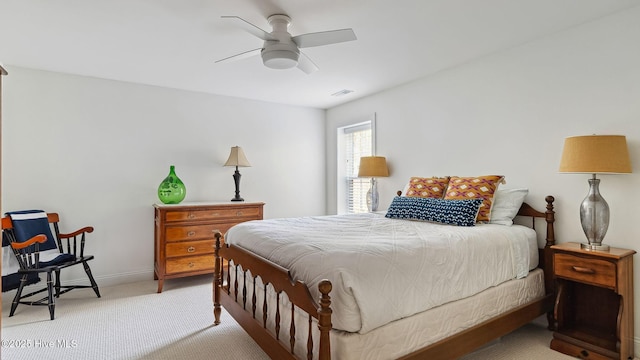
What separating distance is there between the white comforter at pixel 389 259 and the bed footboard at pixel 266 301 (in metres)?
0.08

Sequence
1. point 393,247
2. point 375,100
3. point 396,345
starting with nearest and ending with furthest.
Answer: point 396,345 < point 393,247 < point 375,100

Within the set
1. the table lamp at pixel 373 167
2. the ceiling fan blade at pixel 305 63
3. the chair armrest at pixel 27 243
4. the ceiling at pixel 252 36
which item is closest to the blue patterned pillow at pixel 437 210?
the table lamp at pixel 373 167

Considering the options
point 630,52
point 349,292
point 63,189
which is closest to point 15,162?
point 63,189

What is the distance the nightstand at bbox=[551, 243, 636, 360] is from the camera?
2270mm

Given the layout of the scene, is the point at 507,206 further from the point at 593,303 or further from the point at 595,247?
the point at 593,303

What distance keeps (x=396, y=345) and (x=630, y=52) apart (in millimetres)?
2568

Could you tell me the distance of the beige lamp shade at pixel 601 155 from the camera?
2299mm

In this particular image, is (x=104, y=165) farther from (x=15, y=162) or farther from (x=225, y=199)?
(x=225, y=199)

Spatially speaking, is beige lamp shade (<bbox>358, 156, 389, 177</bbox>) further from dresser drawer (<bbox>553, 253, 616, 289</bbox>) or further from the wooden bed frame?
dresser drawer (<bbox>553, 253, 616, 289</bbox>)

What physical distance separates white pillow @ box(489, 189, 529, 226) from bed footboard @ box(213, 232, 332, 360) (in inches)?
75.6

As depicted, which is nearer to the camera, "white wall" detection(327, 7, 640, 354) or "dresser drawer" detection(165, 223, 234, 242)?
"white wall" detection(327, 7, 640, 354)

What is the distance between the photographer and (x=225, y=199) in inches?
187

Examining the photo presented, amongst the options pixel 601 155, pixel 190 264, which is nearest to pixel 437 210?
pixel 601 155

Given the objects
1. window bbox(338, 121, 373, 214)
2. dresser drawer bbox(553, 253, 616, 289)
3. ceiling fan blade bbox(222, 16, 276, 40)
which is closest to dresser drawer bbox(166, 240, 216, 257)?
window bbox(338, 121, 373, 214)
